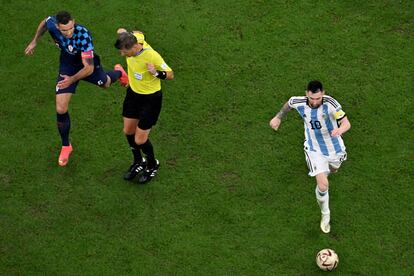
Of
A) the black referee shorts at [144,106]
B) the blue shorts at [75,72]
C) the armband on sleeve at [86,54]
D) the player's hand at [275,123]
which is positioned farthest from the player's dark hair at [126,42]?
the player's hand at [275,123]

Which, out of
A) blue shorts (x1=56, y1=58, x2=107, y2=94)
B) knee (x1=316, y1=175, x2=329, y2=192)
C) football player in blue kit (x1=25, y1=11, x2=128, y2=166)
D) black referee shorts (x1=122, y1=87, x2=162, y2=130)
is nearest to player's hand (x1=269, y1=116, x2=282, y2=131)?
knee (x1=316, y1=175, x2=329, y2=192)

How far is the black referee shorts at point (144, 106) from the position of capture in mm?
10070

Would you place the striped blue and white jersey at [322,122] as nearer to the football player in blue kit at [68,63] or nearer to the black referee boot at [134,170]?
the black referee boot at [134,170]

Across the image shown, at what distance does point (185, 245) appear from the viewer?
999cm

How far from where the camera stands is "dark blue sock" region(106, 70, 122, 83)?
11.4m

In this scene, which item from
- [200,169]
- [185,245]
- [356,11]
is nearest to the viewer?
[185,245]

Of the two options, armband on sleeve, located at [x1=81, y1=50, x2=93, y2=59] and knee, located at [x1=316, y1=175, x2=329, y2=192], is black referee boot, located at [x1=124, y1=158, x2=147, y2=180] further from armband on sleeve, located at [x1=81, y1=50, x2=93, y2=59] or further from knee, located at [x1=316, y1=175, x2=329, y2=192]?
knee, located at [x1=316, y1=175, x2=329, y2=192]

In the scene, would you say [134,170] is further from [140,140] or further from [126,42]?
[126,42]

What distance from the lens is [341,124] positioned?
9375 mm

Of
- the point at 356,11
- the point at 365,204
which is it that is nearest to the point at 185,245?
the point at 365,204

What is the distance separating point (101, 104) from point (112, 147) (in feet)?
3.19

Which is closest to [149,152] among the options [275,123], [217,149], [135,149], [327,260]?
[135,149]

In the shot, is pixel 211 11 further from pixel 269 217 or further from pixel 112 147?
pixel 269 217

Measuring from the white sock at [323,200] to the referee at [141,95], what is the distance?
8.34 feet
